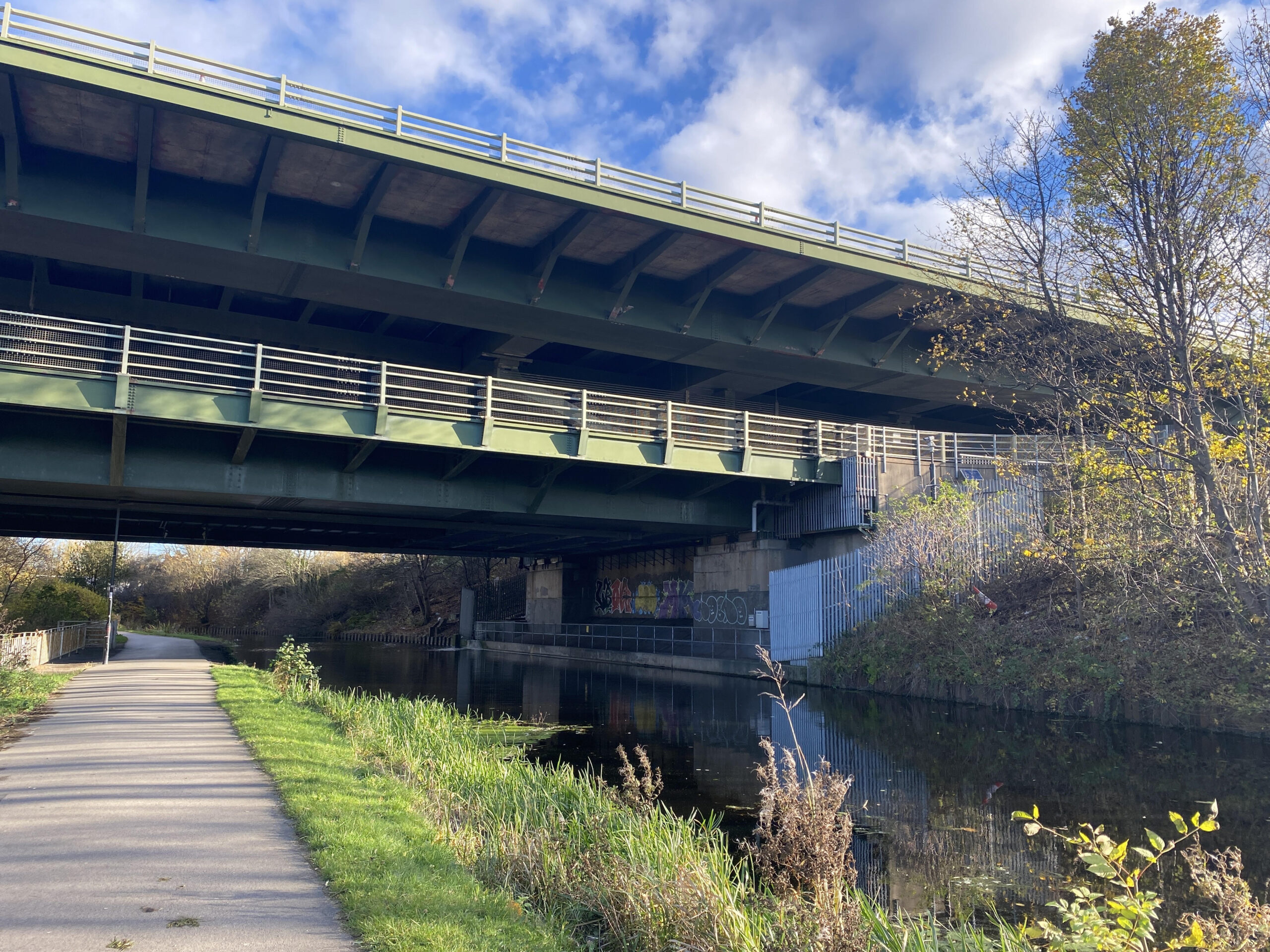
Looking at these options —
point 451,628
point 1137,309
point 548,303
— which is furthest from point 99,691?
point 451,628

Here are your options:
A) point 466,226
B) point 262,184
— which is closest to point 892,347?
point 466,226

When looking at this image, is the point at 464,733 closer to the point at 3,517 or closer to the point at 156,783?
the point at 156,783

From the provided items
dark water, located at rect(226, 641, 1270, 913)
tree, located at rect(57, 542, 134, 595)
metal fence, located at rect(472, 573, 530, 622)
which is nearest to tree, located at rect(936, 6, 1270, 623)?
dark water, located at rect(226, 641, 1270, 913)

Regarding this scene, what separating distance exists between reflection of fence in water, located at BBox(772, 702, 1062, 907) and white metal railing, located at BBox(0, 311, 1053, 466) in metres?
13.4

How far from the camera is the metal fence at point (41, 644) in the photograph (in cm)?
2019

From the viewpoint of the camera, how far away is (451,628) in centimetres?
6062

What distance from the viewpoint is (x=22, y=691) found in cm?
1698

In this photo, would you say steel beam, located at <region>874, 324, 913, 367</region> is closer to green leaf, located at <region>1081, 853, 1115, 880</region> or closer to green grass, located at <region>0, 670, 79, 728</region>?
green grass, located at <region>0, 670, 79, 728</region>

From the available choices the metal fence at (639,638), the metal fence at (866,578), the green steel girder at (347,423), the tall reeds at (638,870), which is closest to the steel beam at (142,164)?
the green steel girder at (347,423)

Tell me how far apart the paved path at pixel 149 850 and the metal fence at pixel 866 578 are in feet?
54.4

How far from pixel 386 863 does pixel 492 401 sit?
647 inches

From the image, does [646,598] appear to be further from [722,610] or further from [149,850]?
[149,850]

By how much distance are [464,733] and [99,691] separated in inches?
406

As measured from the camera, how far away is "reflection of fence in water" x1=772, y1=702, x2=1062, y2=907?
7316 millimetres
